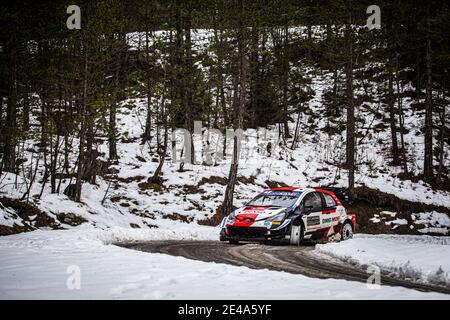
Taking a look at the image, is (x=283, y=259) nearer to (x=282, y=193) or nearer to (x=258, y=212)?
(x=258, y=212)

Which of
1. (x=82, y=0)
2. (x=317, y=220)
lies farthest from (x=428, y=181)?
(x=82, y=0)

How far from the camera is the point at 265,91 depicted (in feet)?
Answer: 91.1

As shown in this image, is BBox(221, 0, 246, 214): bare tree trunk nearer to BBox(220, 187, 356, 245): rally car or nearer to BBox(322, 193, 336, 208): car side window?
BBox(220, 187, 356, 245): rally car

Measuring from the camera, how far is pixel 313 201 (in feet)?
39.4

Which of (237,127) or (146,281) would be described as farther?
(237,127)

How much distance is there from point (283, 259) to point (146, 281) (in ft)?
13.1

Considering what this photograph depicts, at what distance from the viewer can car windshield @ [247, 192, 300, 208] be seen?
37.7ft

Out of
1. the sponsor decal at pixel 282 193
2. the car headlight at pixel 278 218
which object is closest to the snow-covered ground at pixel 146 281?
the car headlight at pixel 278 218

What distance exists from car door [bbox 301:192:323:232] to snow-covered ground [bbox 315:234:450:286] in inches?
48.4

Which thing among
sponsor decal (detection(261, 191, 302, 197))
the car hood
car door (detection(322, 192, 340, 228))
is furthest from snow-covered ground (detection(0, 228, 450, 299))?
car door (detection(322, 192, 340, 228))

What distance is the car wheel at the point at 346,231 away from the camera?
1271cm

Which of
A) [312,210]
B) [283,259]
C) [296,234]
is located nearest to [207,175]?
[312,210]

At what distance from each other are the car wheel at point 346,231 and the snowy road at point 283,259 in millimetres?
2487

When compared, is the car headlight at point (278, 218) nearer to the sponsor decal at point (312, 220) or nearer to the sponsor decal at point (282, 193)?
the sponsor decal at point (312, 220)
